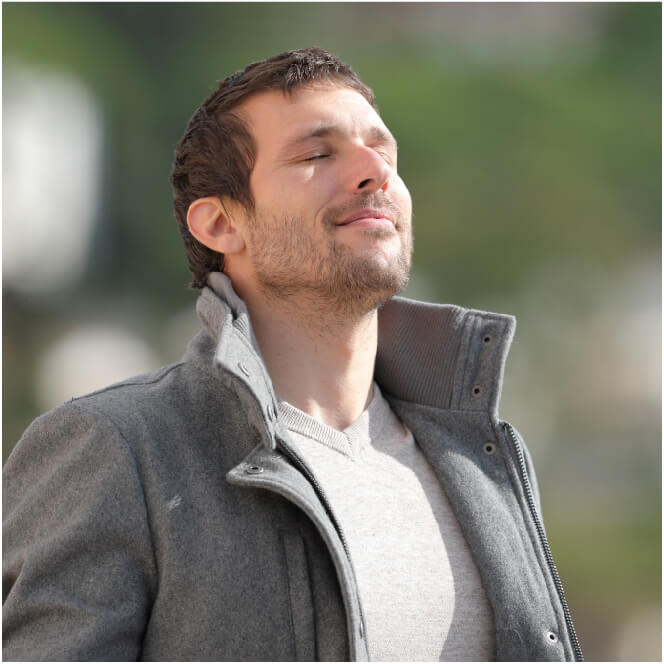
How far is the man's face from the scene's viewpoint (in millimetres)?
1991

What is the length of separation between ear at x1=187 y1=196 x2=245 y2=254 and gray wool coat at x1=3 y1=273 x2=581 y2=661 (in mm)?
191

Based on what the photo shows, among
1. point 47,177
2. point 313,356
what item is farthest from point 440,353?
point 47,177

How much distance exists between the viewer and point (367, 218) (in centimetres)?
202

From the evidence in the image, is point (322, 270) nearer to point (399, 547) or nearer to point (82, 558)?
point (399, 547)

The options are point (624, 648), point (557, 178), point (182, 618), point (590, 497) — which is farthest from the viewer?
point (557, 178)

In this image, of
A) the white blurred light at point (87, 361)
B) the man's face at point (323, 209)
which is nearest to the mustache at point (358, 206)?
the man's face at point (323, 209)

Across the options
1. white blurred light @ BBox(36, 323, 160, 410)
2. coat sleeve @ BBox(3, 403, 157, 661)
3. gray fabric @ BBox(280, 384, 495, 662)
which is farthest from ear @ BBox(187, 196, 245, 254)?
white blurred light @ BBox(36, 323, 160, 410)

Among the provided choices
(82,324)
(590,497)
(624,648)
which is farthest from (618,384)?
(82,324)

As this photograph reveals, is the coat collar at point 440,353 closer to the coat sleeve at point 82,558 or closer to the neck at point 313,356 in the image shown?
the neck at point 313,356

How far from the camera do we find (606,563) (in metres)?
7.58

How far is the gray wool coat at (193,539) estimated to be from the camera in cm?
159

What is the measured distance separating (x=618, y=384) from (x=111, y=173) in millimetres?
4431

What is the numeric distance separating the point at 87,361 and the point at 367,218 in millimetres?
6335

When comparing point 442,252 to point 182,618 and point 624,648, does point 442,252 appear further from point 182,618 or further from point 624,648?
point 182,618
